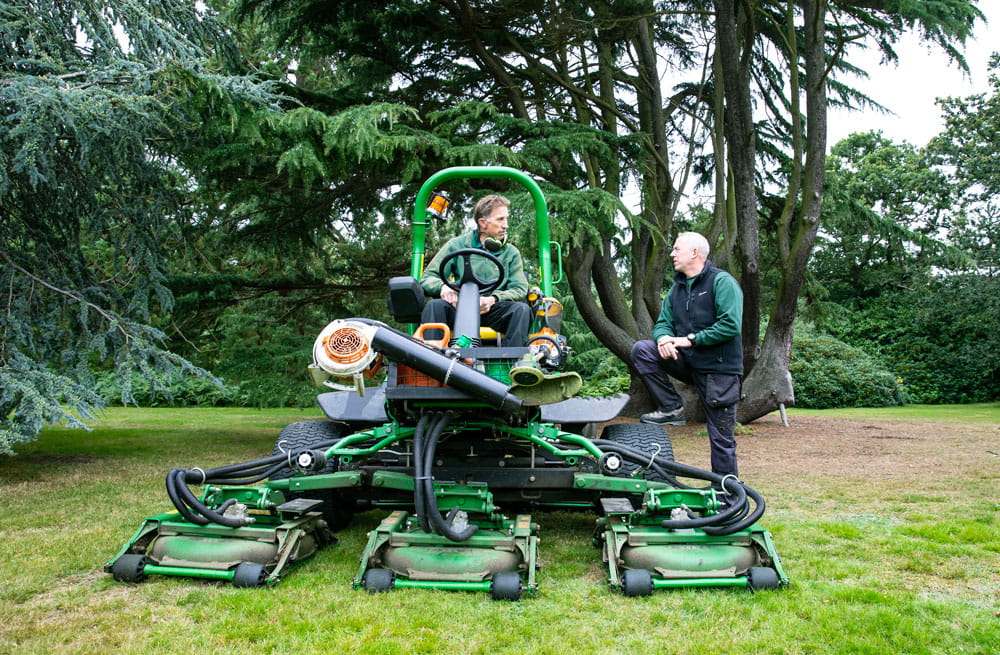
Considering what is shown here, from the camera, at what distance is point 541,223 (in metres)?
4.75

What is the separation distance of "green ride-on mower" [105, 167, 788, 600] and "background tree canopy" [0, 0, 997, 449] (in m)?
2.77

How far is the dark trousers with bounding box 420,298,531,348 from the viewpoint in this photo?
4113 millimetres

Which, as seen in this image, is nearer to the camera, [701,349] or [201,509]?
[201,509]

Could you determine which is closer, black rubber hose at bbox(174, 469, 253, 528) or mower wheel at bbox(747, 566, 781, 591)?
mower wheel at bbox(747, 566, 781, 591)

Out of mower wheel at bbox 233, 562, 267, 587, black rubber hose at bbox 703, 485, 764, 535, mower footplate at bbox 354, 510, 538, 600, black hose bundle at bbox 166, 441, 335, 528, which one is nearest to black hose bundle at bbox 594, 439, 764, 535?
black rubber hose at bbox 703, 485, 764, 535

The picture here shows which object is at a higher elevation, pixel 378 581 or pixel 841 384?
pixel 378 581

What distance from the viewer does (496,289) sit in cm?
436

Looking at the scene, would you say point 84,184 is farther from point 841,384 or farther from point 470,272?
point 841,384

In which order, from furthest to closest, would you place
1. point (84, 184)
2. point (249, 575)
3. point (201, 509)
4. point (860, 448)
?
point (860, 448), point (84, 184), point (201, 509), point (249, 575)

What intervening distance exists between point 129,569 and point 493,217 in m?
2.56

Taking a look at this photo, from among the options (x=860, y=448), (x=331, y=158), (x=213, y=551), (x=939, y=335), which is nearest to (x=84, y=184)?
(x=331, y=158)

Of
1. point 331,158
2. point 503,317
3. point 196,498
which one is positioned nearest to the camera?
point 196,498

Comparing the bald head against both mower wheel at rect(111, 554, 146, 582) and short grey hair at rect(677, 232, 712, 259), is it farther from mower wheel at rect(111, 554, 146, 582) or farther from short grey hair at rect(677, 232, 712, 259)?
mower wheel at rect(111, 554, 146, 582)

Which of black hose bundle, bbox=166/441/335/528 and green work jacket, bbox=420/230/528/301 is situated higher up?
green work jacket, bbox=420/230/528/301
